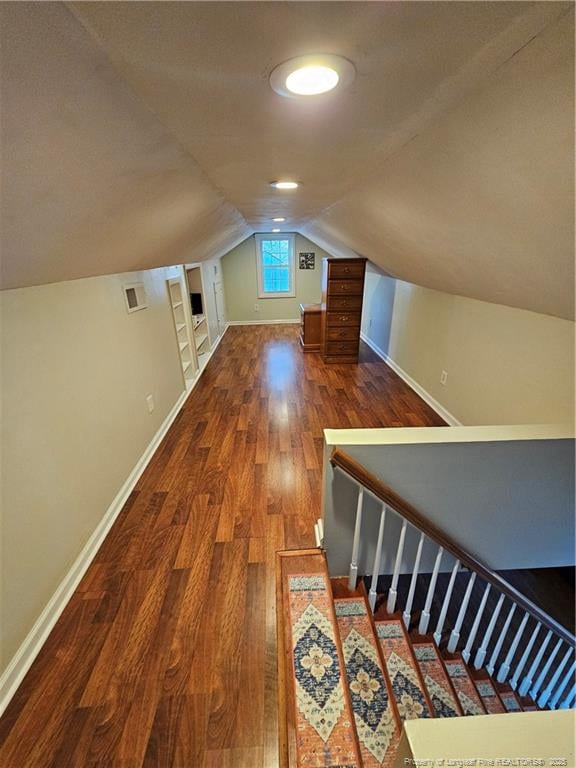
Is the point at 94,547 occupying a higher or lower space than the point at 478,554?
lower

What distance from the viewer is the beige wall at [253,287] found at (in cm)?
680

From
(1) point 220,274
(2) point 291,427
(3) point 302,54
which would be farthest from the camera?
(1) point 220,274

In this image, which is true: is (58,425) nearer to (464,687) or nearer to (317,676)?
(317,676)

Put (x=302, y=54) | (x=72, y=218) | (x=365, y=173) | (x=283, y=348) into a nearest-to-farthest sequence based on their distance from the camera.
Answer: (x=302, y=54), (x=72, y=218), (x=365, y=173), (x=283, y=348)

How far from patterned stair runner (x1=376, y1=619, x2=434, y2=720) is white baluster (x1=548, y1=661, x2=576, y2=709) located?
112cm

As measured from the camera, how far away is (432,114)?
96cm

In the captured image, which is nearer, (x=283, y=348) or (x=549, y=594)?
(x=549, y=594)

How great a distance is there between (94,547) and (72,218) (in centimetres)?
177

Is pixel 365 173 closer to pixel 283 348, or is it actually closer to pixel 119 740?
pixel 119 740

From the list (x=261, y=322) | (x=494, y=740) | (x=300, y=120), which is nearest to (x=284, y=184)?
(x=300, y=120)

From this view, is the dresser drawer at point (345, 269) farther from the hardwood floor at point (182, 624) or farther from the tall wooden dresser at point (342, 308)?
the hardwood floor at point (182, 624)

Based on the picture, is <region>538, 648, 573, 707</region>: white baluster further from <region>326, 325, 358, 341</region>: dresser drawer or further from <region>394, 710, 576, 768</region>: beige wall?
<region>326, 325, 358, 341</region>: dresser drawer

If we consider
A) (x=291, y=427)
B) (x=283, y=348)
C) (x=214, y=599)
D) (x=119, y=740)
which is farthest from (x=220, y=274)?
(x=119, y=740)

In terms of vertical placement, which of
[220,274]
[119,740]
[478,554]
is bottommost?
[119,740]
